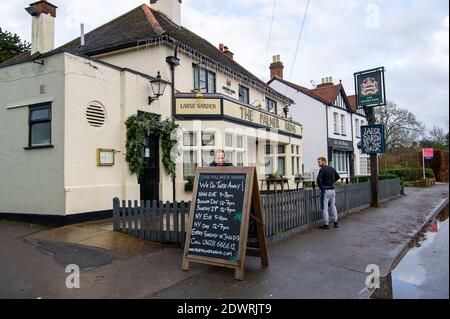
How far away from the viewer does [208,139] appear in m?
13.0

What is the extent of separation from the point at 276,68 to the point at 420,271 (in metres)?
26.6

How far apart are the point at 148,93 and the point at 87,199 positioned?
13.1 ft

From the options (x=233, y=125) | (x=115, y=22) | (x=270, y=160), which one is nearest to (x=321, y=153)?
(x=270, y=160)

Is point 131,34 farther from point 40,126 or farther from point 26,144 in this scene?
point 26,144

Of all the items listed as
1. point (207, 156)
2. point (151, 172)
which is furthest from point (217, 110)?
point (151, 172)

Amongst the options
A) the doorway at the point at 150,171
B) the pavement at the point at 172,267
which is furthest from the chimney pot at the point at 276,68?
the pavement at the point at 172,267

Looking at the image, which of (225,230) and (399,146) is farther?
(399,146)

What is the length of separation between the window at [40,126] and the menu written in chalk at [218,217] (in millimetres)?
5384

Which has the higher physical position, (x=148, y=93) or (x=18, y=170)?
(x=148, y=93)

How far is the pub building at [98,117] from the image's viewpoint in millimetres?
8898

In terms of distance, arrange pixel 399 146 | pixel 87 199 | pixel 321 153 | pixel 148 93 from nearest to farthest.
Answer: pixel 87 199 → pixel 148 93 → pixel 321 153 → pixel 399 146

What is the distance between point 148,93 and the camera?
11297 millimetres

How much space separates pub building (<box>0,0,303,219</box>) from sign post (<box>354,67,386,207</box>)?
15.4ft
